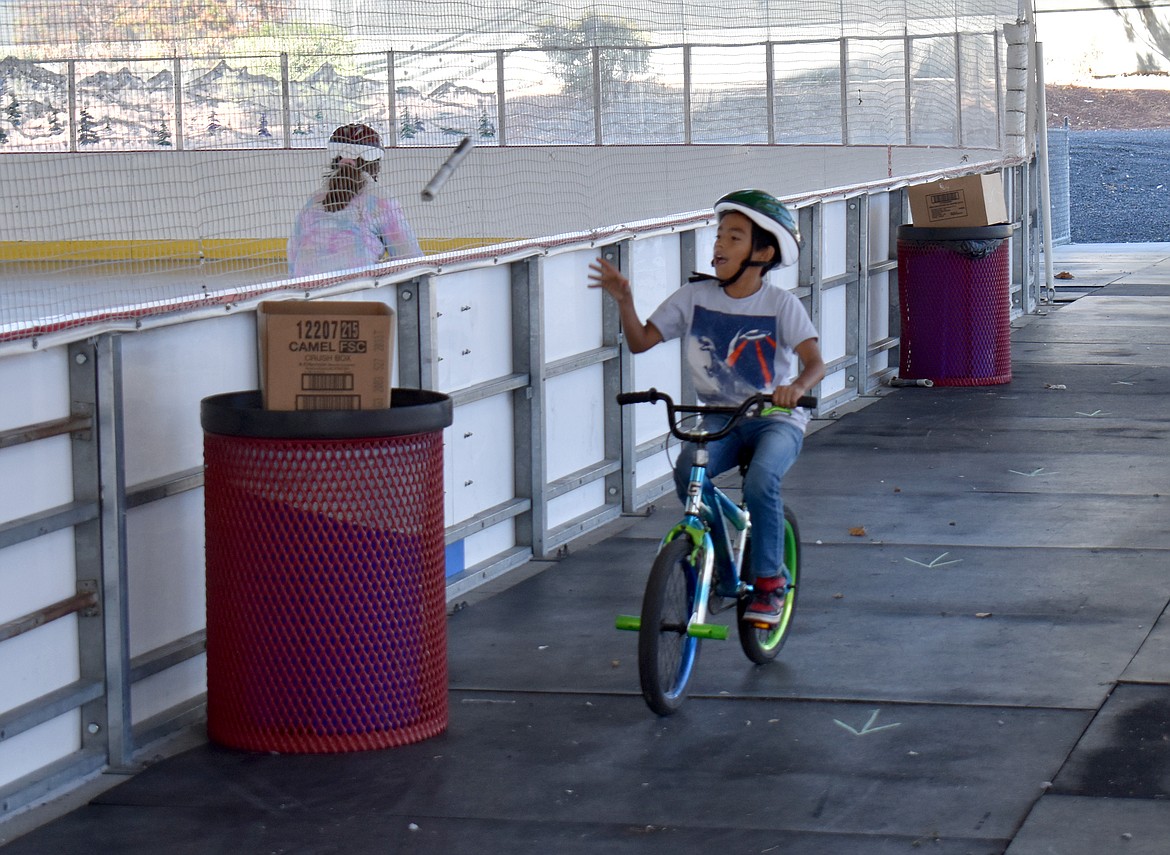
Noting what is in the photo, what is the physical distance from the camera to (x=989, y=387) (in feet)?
40.7

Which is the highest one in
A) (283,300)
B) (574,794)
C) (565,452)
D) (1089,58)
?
(1089,58)

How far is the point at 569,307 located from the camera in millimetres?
8016

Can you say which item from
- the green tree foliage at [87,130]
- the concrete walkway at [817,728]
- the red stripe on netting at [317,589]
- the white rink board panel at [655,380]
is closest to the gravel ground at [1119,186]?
the green tree foliage at [87,130]

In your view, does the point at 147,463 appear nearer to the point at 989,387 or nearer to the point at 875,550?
the point at 875,550

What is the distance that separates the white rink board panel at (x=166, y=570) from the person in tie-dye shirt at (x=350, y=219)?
160 centimetres

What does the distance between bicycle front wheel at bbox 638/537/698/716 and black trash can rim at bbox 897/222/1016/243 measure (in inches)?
282

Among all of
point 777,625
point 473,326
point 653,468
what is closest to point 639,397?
point 777,625

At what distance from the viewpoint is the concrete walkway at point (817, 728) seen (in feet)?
14.7

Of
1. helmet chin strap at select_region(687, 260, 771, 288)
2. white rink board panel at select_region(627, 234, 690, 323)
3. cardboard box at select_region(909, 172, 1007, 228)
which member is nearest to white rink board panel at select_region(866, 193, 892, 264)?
cardboard box at select_region(909, 172, 1007, 228)

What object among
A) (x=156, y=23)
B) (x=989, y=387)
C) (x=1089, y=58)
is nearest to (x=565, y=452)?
(x=156, y=23)

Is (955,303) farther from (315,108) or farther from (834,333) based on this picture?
(315,108)

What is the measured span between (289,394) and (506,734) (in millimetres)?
1132

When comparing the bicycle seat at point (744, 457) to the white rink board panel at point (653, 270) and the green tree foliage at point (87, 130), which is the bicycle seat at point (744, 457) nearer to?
the white rink board panel at point (653, 270)

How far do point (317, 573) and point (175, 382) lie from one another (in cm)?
77
